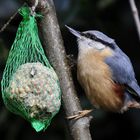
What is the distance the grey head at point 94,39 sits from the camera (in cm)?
379

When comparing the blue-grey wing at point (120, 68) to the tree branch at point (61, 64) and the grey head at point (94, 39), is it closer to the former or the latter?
the grey head at point (94, 39)

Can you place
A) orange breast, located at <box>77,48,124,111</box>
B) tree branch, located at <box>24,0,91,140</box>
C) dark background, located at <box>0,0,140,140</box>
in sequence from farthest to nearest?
dark background, located at <box>0,0,140,140</box>, orange breast, located at <box>77,48,124,111</box>, tree branch, located at <box>24,0,91,140</box>

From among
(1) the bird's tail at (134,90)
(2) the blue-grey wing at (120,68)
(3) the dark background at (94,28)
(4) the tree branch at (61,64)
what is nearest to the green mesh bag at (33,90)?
(4) the tree branch at (61,64)

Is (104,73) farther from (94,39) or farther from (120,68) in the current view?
(94,39)

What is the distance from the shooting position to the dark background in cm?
477

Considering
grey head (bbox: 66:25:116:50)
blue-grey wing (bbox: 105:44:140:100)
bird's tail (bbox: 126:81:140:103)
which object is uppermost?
grey head (bbox: 66:25:116:50)

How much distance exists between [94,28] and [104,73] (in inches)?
47.5

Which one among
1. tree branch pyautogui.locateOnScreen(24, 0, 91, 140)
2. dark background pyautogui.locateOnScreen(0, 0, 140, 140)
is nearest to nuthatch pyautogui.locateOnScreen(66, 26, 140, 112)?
tree branch pyautogui.locateOnScreen(24, 0, 91, 140)

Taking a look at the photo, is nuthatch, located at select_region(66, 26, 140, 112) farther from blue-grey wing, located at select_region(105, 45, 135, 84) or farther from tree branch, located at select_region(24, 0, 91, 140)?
tree branch, located at select_region(24, 0, 91, 140)

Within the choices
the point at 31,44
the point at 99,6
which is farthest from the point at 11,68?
the point at 99,6

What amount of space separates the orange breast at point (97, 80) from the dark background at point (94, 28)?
817mm

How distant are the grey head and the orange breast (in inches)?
2.3

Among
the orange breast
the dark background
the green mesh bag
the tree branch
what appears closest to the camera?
the green mesh bag

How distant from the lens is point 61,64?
314 cm
